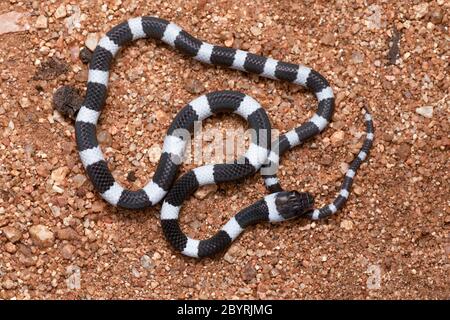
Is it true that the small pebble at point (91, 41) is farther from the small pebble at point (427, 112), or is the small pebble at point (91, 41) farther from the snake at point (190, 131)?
the small pebble at point (427, 112)

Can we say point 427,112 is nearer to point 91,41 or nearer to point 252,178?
point 252,178

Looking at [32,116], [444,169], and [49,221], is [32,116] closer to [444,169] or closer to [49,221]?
[49,221]

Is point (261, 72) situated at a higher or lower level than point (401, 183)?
higher

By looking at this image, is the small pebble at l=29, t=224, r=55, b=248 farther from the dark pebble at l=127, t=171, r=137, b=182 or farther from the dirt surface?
the dark pebble at l=127, t=171, r=137, b=182

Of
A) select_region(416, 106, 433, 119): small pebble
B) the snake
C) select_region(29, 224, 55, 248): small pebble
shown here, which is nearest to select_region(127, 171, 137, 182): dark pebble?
the snake

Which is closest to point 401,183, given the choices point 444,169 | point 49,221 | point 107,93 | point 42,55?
point 444,169

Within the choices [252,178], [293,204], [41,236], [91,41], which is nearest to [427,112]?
[293,204]
